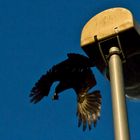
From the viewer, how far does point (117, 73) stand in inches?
175

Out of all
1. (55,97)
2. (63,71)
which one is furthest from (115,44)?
(55,97)

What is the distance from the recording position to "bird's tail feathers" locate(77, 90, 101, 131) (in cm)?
555

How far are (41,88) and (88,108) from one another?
815 mm

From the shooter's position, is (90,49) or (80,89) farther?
(80,89)

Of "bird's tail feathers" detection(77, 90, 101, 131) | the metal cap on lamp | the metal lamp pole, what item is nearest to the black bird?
"bird's tail feathers" detection(77, 90, 101, 131)

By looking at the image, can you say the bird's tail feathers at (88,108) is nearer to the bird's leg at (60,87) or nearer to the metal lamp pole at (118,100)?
the bird's leg at (60,87)

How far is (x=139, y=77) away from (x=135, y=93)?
173mm

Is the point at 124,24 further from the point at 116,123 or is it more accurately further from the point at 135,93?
the point at 116,123

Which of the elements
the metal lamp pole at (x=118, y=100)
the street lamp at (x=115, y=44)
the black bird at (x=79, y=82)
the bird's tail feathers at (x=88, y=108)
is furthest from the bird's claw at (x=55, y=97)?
the metal lamp pole at (x=118, y=100)

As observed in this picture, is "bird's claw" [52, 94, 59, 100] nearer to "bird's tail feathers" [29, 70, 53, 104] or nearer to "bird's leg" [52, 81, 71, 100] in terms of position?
"bird's leg" [52, 81, 71, 100]

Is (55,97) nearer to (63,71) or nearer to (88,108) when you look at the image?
(63,71)

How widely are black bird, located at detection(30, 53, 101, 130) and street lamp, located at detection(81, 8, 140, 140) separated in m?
0.40

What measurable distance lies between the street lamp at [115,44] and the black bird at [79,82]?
1.32 ft

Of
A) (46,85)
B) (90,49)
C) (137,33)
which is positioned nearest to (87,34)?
(90,49)
